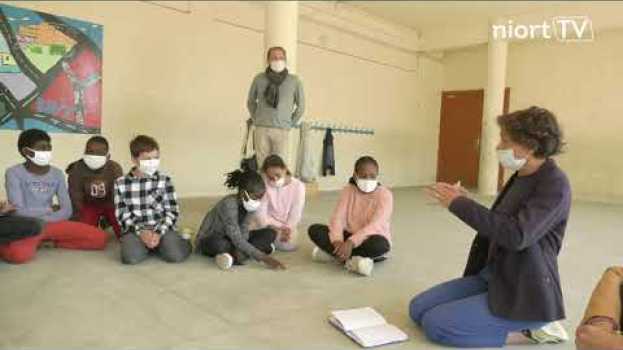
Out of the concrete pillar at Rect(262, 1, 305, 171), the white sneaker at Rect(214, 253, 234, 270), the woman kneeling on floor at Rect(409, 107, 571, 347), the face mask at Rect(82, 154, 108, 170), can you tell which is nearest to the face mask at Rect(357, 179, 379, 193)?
the white sneaker at Rect(214, 253, 234, 270)

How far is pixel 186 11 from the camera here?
5996 millimetres

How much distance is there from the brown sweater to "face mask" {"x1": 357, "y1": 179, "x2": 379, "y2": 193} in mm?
1867

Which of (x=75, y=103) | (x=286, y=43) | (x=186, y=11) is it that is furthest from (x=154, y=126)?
(x=286, y=43)

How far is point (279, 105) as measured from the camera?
15.2ft

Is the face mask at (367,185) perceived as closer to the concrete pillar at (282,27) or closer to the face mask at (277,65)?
the face mask at (277,65)

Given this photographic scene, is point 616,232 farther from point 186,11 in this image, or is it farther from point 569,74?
point 186,11

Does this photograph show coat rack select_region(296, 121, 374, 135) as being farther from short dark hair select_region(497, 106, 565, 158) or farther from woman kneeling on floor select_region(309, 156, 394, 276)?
short dark hair select_region(497, 106, 565, 158)

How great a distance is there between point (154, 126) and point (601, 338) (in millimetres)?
5304

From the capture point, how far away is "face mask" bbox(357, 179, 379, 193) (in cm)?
303

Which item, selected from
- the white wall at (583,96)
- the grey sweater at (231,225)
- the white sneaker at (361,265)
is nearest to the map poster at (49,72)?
the grey sweater at (231,225)

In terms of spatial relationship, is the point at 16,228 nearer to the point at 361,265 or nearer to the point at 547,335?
the point at 361,265

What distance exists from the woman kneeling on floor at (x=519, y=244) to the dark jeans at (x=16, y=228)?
2329 millimetres

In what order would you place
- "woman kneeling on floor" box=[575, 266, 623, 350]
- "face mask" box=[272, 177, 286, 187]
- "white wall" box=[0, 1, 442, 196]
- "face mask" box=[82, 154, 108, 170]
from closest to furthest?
"woman kneeling on floor" box=[575, 266, 623, 350] → "face mask" box=[272, 177, 286, 187] → "face mask" box=[82, 154, 108, 170] → "white wall" box=[0, 1, 442, 196]

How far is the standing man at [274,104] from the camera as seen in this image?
15.0ft
